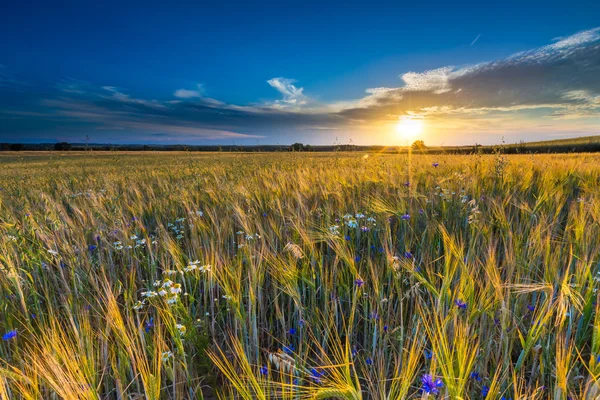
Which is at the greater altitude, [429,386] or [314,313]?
[429,386]

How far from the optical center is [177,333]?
4.38ft

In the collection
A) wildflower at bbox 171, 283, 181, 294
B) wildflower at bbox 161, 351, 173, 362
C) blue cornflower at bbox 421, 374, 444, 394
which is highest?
wildflower at bbox 171, 283, 181, 294

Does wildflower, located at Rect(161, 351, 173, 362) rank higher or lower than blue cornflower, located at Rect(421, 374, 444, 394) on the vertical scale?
lower

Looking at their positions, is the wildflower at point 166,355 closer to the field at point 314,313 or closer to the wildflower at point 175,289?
the field at point 314,313

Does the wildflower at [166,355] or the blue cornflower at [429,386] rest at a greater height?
the blue cornflower at [429,386]

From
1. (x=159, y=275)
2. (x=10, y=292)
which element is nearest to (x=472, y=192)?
(x=159, y=275)

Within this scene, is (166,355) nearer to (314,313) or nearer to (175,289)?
(175,289)

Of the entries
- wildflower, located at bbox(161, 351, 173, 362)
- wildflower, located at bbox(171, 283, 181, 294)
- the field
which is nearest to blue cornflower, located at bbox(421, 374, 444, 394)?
the field

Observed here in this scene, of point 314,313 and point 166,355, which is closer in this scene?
point 166,355

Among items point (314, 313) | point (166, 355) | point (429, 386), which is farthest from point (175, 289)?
point (429, 386)

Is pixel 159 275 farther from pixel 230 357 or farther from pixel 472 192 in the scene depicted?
pixel 472 192

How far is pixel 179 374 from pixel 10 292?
1.23 metres

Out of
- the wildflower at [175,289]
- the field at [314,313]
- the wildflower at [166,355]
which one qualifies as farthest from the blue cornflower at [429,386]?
the wildflower at [175,289]

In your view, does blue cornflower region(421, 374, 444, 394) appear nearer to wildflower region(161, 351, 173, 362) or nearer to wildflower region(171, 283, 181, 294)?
wildflower region(161, 351, 173, 362)
